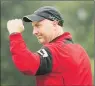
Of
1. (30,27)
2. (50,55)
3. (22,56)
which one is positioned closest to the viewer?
(22,56)

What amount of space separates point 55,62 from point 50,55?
0.18ft

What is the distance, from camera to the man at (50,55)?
2727 mm

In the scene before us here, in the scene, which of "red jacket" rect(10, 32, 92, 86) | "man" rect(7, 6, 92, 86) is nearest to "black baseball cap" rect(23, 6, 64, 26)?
"man" rect(7, 6, 92, 86)

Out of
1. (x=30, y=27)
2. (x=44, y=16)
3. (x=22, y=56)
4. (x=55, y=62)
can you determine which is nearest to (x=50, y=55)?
(x=55, y=62)

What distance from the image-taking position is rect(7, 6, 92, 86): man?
8.95 ft

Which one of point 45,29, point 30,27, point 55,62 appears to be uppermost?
point 45,29

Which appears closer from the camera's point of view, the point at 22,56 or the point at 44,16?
the point at 22,56

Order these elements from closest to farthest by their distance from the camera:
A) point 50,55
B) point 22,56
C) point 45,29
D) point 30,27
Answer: point 22,56 < point 50,55 < point 45,29 < point 30,27

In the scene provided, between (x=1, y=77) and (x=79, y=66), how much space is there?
11321 millimetres

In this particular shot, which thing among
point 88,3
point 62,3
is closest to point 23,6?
point 62,3

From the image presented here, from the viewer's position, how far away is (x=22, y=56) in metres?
2.71

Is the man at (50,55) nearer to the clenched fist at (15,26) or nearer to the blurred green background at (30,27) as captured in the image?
the clenched fist at (15,26)

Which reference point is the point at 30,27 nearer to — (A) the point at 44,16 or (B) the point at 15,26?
(A) the point at 44,16

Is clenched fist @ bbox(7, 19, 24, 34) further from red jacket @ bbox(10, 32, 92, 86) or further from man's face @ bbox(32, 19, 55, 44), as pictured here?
man's face @ bbox(32, 19, 55, 44)
